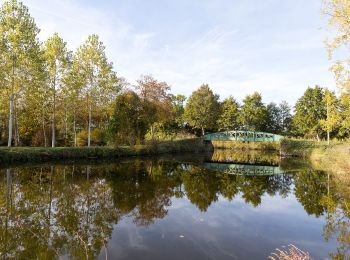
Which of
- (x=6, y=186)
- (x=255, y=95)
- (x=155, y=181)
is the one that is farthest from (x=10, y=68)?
(x=255, y=95)

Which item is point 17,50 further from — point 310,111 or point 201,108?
point 310,111

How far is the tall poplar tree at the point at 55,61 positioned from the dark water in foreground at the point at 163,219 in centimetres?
1348

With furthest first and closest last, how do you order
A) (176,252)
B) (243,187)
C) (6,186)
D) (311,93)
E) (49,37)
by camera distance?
(311,93) → (49,37) → (243,187) → (6,186) → (176,252)

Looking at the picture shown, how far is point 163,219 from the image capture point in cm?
901

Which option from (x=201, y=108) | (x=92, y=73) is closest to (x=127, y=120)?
(x=92, y=73)

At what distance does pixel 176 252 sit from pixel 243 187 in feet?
30.5

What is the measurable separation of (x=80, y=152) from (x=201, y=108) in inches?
1169

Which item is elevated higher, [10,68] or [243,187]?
[10,68]

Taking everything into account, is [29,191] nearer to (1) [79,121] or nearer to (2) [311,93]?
(1) [79,121]

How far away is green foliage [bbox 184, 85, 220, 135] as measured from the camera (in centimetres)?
5175

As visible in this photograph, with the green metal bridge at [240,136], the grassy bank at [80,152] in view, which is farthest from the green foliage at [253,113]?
the grassy bank at [80,152]

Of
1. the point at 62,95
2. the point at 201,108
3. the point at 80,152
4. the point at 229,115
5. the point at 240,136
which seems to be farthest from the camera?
the point at 229,115

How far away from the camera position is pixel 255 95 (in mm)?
55719

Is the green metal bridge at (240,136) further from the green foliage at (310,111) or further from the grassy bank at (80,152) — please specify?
the grassy bank at (80,152)
